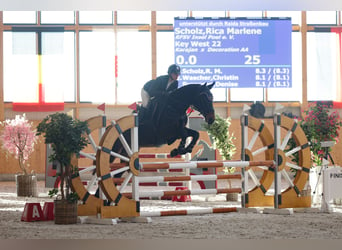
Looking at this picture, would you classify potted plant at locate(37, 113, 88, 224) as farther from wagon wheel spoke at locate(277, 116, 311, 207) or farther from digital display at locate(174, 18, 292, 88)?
digital display at locate(174, 18, 292, 88)

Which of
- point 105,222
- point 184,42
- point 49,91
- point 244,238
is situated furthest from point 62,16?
point 244,238

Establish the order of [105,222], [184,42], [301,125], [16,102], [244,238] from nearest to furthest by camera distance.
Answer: [244,238] < [105,222] < [301,125] < [184,42] < [16,102]

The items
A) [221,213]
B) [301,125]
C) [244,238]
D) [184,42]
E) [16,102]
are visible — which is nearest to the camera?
[244,238]

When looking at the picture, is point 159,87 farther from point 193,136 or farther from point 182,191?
point 182,191

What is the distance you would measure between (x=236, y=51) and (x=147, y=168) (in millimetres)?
6577

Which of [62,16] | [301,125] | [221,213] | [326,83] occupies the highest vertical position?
[62,16]

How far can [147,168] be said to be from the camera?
654 cm

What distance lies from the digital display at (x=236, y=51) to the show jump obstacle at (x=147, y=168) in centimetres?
488

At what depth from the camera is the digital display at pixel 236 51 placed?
1260 cm

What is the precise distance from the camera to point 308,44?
14.5 m

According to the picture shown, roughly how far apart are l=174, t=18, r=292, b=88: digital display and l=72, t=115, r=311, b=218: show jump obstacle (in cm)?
488

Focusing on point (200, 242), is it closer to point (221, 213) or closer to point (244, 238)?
point (244, 238)

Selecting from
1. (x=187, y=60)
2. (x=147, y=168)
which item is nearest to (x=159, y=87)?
(x=147, y=168)

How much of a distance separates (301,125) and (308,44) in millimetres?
6755
